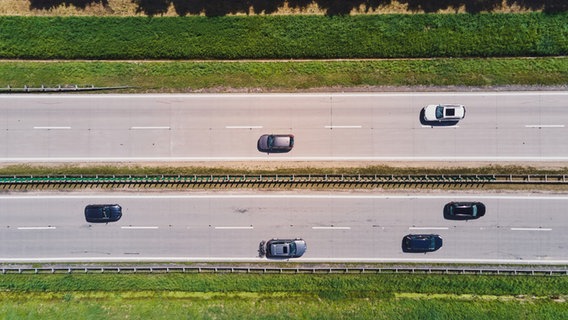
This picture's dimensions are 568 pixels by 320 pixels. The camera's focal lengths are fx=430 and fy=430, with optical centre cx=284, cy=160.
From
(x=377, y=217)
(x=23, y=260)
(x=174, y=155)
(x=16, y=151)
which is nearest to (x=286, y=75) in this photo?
(x=174, y=155)

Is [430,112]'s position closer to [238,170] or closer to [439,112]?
[439,112]

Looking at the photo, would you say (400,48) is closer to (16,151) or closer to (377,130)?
(377,130)

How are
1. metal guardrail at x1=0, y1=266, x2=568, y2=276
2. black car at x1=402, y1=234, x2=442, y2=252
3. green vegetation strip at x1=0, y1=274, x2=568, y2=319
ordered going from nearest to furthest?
black car at x1=402, y1=234, x2=442, y2=252
green vegetation strip at x1=0, y1=274, x2=568, y2=319
metal guardrail at x1=0, y1=266, x2=568, y2=276

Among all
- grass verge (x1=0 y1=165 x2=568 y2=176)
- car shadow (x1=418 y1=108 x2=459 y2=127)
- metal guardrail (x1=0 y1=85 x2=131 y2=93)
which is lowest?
grass verge (x1=0 y1=165 x2=568 y2=176)

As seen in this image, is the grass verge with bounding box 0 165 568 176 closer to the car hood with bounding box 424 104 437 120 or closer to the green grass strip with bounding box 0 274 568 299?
the car hood with bounding box 424 104 437 120

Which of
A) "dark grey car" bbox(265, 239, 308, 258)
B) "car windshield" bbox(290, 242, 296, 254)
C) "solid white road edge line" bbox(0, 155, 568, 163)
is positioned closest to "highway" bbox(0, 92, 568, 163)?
"solid white road edge line" bbox(0, 155, 568, 163)

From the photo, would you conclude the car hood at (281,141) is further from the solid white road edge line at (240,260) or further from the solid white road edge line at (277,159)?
the solid white road edge line at (240,260)

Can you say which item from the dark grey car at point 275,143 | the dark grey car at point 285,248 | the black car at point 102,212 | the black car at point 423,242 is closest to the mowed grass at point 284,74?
the dark grey car at point 275,143

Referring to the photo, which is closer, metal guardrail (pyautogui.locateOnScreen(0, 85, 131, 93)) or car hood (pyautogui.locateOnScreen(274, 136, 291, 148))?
car hood (pyautogui.locateOnScreen(274, 136, 291, 148))
